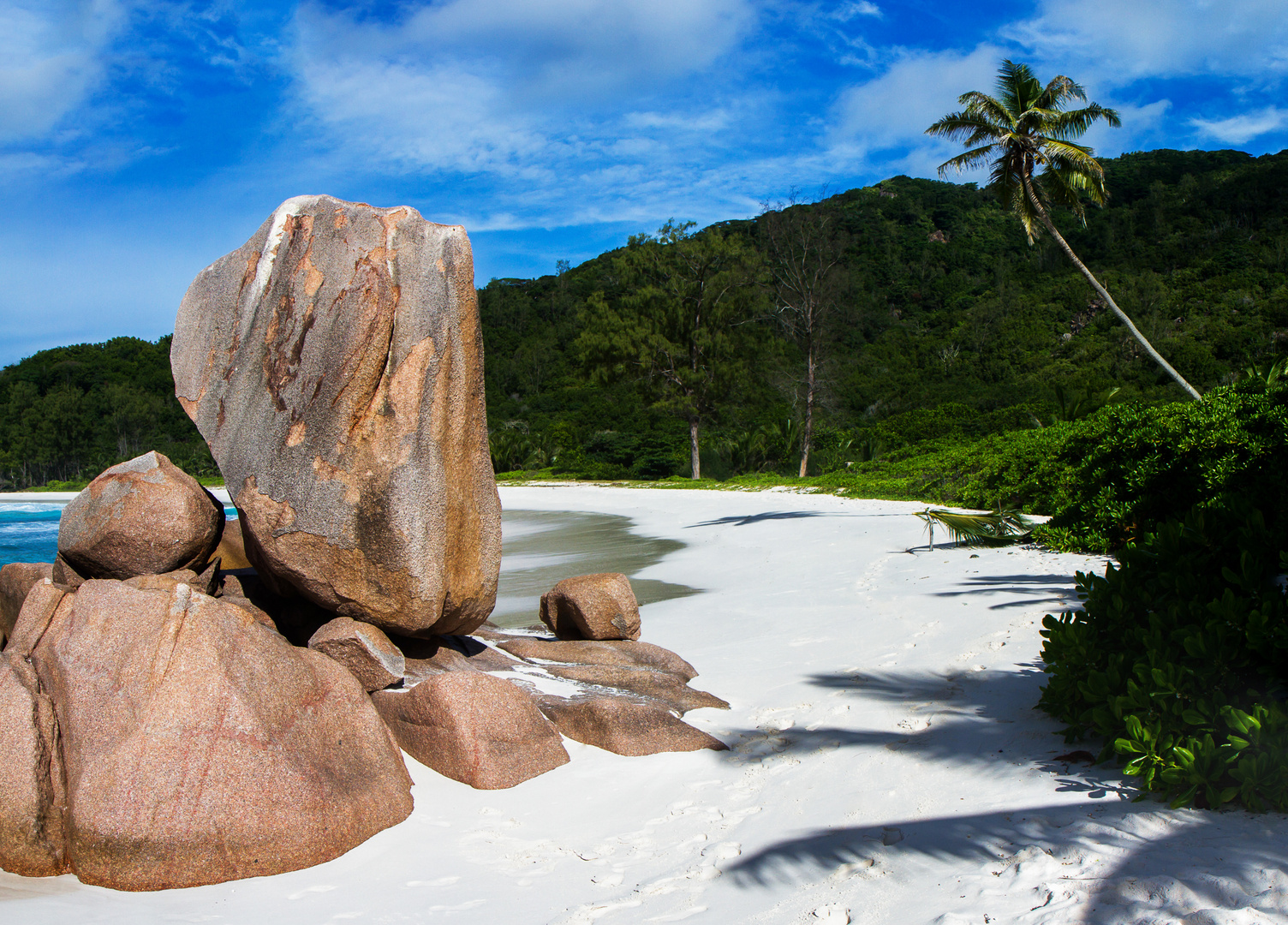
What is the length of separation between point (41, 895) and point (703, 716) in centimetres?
349

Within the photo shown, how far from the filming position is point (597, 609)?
7.07 m

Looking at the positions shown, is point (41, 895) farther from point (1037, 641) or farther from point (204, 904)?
point (1037, 641)

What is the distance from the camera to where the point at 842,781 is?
4.07 metres

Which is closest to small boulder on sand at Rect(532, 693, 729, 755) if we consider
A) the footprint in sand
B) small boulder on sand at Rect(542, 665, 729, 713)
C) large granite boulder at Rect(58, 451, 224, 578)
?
small boulder on sand at Rect(542, 665, 729, 713)

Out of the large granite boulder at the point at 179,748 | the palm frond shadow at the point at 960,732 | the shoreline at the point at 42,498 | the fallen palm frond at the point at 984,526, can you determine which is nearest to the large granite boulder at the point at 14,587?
the large granite boulder at the point at 179,748

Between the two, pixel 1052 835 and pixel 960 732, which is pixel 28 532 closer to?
pixel 960 732

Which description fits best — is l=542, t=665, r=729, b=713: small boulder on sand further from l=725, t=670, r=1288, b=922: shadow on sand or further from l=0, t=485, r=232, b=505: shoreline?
l=0, t=485, r=232, b=505: shoreline

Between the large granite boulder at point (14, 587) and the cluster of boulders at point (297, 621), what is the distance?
0.03 metres

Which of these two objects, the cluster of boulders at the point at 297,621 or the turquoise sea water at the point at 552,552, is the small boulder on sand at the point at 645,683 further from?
the turquoise sea water at the point at 552,552

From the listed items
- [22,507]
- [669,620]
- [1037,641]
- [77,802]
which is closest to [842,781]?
[1037,641]

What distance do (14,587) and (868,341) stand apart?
5729 cm

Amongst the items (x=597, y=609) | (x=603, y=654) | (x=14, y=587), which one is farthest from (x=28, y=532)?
(x=603, y=654)

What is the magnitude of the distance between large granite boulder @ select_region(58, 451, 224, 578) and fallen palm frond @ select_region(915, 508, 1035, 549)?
7.29 metres

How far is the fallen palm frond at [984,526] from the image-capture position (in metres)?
9.46
